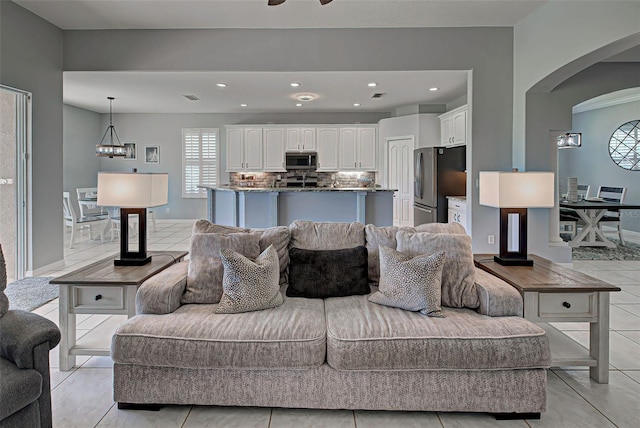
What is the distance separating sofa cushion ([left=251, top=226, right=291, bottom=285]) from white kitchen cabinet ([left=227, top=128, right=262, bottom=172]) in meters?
6.97

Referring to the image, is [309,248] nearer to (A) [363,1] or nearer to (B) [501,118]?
(A) [363,1]

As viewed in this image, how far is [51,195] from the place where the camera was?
502 cm

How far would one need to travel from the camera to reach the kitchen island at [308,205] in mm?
6270

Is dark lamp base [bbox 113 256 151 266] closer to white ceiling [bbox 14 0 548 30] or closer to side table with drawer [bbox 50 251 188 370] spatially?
side table with drawer [bbox 50 251 188 370]

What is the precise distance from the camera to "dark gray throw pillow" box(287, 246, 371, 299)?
2.46 m

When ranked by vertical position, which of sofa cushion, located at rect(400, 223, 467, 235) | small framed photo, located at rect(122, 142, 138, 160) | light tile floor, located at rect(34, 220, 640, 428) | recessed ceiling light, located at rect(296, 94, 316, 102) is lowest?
light tile floor, located at rect(34, 220, 640, 428)

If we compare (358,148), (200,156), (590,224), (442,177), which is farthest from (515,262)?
(200,156)

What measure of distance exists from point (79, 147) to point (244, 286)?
28.7ft

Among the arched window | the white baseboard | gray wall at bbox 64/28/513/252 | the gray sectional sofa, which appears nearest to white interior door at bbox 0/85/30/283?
the white baseboard

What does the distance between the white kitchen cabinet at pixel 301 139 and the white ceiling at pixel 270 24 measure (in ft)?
5.10

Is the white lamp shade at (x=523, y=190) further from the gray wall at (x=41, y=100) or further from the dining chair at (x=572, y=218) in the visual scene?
the gray wall at (x=41, y=100)

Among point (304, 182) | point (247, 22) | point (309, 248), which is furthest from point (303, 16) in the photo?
point (304, 182)

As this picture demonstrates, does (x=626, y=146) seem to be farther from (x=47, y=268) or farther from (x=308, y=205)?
(x=47, y=268)

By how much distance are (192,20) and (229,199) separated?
2.75 metres
